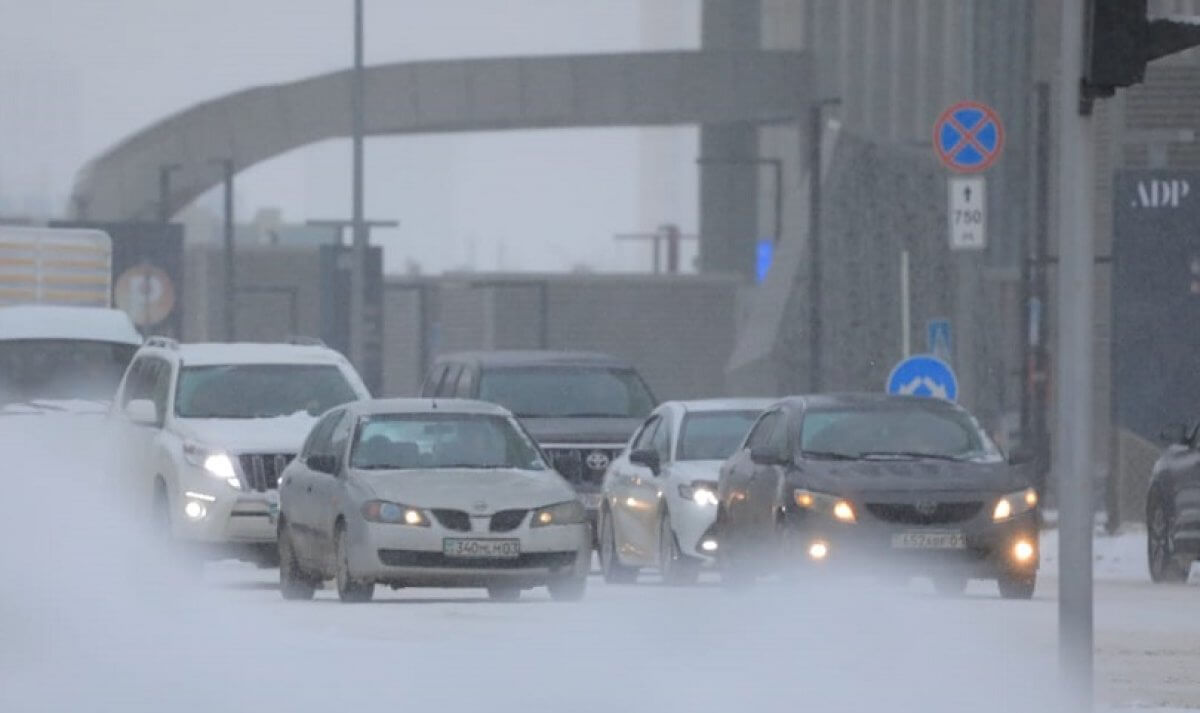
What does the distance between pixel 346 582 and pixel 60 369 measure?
388 inches

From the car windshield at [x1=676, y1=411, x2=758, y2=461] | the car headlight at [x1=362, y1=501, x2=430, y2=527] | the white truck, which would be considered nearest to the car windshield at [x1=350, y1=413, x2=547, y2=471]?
the car headlight at [x1=362, y1=501, x2=430, y2=527]

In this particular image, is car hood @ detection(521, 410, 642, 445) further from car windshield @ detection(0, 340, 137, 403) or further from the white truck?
car windshield @ detection(0, 340, 137, 403)

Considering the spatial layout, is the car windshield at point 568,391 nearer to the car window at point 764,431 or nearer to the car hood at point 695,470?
the car hood at point 695,470

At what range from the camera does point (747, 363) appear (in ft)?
199

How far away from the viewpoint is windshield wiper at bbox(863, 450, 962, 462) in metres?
23.8

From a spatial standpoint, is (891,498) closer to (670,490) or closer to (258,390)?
(670,490)

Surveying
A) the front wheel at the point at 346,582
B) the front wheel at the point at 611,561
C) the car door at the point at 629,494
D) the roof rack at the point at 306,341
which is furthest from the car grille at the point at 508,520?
the roof rack at the point at 306,341

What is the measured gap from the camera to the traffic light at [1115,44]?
38.3 feet

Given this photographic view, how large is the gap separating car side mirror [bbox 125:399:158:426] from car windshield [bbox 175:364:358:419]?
0.33 m

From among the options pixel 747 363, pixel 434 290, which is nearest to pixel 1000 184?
pixel 747 363

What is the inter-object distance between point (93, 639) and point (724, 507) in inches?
286

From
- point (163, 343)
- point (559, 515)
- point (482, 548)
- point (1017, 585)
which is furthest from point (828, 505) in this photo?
point (163, 343)

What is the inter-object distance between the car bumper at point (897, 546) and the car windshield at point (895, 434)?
0.71 meters

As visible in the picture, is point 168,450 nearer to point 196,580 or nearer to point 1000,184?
point 196,580
